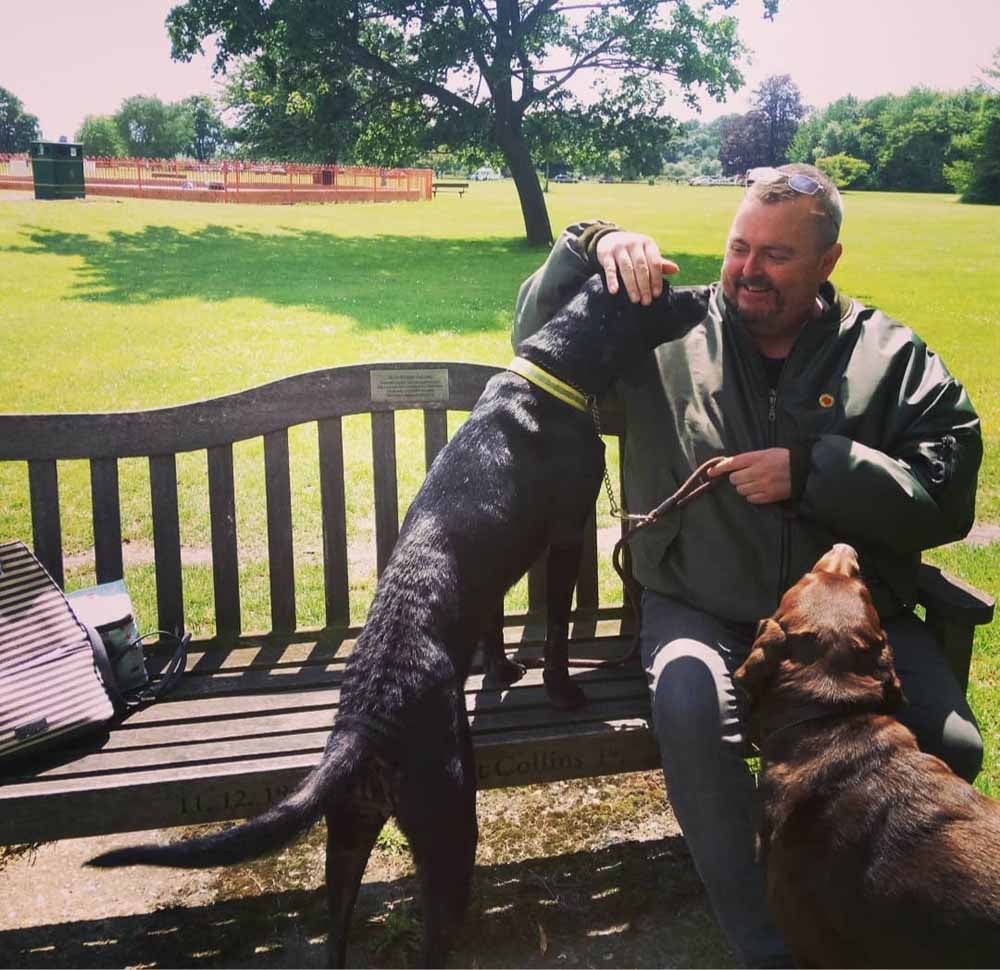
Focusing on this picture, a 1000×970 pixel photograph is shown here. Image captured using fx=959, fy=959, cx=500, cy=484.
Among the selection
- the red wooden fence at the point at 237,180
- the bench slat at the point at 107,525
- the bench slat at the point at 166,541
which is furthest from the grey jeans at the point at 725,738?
the red wooden fence at the point at 237,180

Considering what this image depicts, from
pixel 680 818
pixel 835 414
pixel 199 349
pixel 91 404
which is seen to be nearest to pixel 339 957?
pixel 680 818

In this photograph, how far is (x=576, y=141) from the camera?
19.7 m

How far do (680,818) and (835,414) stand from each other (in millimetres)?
1289

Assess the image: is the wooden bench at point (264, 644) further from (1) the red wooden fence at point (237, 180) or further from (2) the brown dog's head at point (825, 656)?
(1) the red wooden fence at point (237, 180)

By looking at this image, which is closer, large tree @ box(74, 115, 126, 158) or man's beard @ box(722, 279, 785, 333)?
man's beard @ box(722, 279, 785, 333)

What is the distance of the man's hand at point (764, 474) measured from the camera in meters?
2.77

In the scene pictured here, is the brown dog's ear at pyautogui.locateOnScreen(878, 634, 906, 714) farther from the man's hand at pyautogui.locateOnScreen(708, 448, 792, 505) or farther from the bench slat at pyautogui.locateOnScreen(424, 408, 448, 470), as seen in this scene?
the bench slat at pyautogui.locateOnScreen(424, 408, 448, 470)

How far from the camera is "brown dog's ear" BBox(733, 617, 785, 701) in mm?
2303

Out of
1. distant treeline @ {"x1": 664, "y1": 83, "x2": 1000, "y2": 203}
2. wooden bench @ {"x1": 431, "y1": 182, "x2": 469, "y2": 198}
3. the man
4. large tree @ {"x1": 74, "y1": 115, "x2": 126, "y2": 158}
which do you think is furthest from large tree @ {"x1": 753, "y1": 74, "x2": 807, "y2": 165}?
wooden bench @ {"x1": 431, "y1": 182, "x2": 469, "y2": 198}

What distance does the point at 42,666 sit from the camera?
2.66 m

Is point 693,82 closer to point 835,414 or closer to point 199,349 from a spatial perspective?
point 199,349

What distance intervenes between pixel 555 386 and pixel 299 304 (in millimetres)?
9311

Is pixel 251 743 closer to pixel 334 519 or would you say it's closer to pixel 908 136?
Result: pixel 334 519

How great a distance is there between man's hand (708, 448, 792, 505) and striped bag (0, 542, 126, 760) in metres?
1.91
